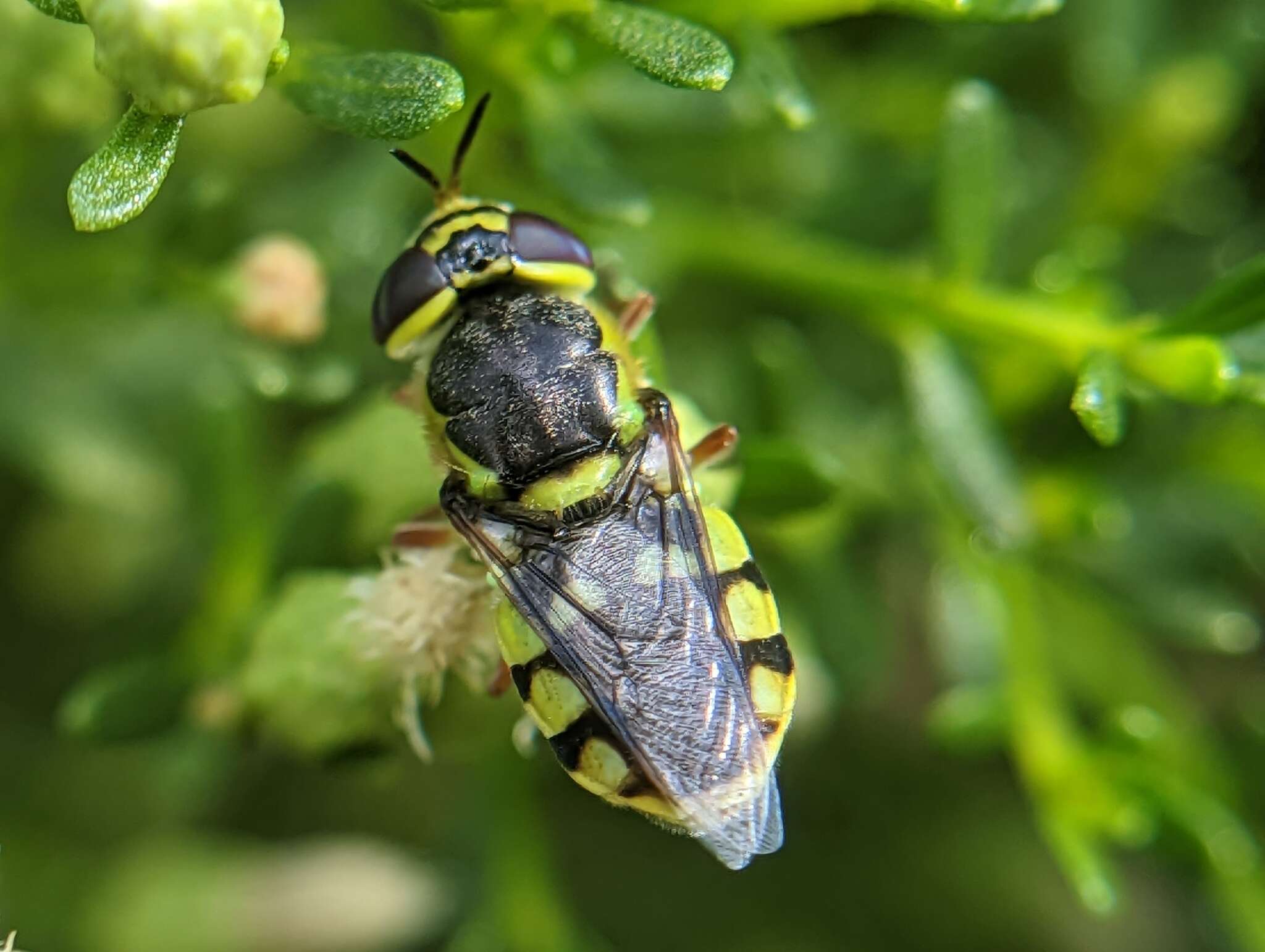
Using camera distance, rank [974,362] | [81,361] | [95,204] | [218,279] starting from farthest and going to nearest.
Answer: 1. [81,361]
2. [974,362]
3. [218,279]
4. [95,204]

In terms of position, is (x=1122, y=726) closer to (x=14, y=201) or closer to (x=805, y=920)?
(x=805, y=920)

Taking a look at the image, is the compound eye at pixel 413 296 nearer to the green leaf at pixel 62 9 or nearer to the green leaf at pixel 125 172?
the green leaf at pixel 125 172

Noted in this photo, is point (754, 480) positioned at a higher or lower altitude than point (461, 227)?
lower

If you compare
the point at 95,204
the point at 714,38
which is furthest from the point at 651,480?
the point at 95,204

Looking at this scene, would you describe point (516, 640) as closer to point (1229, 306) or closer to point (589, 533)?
point (589, 533)

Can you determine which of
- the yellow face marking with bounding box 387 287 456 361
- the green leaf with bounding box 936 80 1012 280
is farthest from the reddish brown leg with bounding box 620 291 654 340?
the green leaf with bounding box 936 80 1012 280

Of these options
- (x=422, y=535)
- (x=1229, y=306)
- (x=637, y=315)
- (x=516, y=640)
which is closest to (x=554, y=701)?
(x=516, y=640)
